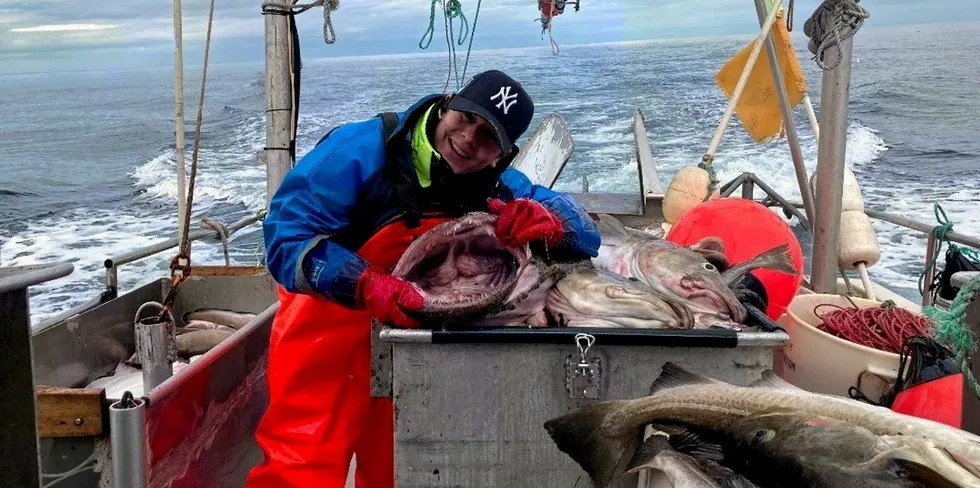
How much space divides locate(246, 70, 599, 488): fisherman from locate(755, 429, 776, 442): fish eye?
1.11 meters

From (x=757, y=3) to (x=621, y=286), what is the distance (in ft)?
13.3

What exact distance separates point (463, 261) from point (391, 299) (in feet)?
1.43

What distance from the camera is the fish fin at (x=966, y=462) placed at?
1329mm

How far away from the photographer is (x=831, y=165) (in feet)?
13.9

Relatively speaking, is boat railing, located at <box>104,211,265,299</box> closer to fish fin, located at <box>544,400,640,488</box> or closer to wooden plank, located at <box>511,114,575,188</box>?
wooden plank, located at <box>511,114,575,188</box>

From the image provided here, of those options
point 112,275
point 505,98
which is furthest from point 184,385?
point 112,275

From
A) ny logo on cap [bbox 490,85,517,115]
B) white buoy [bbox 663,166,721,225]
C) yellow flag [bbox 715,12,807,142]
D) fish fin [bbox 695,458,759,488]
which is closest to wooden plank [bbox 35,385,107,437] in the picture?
ny logo on cap [bbox 490,85,517,115]

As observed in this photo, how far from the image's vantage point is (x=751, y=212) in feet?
13.8

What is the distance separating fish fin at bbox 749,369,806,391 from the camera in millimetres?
1986

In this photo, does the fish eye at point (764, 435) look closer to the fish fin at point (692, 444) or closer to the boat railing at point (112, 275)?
the fish fin at point (692, 444)

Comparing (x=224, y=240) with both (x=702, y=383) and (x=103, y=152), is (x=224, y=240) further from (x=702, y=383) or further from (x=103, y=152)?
(x=103, y=152)

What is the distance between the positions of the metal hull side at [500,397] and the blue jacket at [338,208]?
44 centimetres

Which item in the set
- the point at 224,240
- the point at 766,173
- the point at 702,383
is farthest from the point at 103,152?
the point at 702,383

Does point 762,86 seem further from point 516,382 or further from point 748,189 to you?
point 516,382
